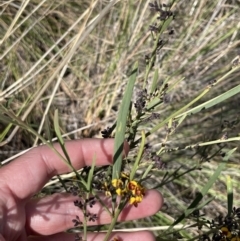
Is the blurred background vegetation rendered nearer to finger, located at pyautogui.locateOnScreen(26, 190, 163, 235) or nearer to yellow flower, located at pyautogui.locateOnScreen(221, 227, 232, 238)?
finger, located at pyautogui.locateOnScreen(26, 190, 163, 235)

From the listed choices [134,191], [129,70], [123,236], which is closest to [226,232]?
[134,191]

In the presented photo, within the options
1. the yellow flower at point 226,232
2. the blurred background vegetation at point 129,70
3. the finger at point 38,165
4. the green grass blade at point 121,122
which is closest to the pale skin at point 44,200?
the finger at point 38,165

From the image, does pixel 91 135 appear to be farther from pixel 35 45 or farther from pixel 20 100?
pixel 35 45

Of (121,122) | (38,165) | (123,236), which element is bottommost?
(123,236)

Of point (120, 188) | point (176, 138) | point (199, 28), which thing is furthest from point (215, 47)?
point (120, 188)

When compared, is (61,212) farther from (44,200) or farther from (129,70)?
(129,70)

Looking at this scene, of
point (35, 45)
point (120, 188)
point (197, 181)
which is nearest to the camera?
point (120, 188)

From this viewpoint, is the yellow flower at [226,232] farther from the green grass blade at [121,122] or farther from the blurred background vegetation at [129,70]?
the blurred background vegetation at [129,70]
